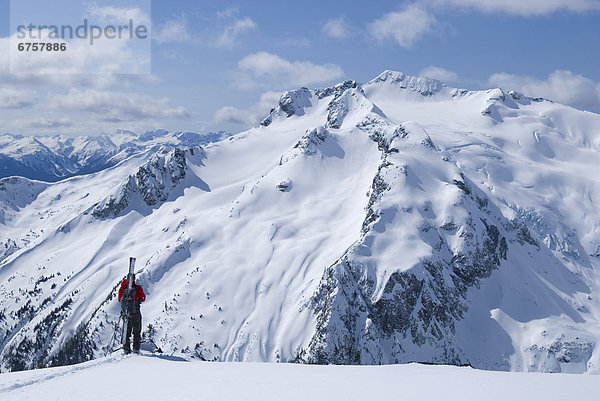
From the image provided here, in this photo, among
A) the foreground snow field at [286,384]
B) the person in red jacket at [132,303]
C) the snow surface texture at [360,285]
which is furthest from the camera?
the snow surface texture at [360,285]

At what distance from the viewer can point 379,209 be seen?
5536 inches

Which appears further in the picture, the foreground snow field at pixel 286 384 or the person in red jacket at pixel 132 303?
the person in red jacket at pixel 132 303

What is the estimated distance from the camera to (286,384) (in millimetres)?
15188

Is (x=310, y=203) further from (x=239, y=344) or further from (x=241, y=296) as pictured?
(x=239, y=344)

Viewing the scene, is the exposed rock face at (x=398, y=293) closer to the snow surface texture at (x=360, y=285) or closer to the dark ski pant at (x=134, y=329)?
the snow surface texture at (x=360, y=285)

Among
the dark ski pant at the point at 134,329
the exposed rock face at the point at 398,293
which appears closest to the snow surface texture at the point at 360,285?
the exposed rock face at the point at 398,293

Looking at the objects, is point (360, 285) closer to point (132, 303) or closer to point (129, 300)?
point (132, 303)

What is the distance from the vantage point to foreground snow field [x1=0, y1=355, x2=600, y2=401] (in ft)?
46.8

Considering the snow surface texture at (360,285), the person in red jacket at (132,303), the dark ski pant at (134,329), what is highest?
the person in red jacket at (132,303)

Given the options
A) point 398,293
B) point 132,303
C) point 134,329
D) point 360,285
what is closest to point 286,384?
point 134,329

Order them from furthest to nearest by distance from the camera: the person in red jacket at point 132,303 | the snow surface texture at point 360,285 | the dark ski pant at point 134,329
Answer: the snow surface texture at point 360,285 → the person in red jacket at point 132,303 → the dark ski pant at point 134,329

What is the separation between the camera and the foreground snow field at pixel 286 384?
14266 millimetres

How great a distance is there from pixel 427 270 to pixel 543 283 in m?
55.7

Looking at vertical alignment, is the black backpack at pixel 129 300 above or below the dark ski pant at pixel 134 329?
above
